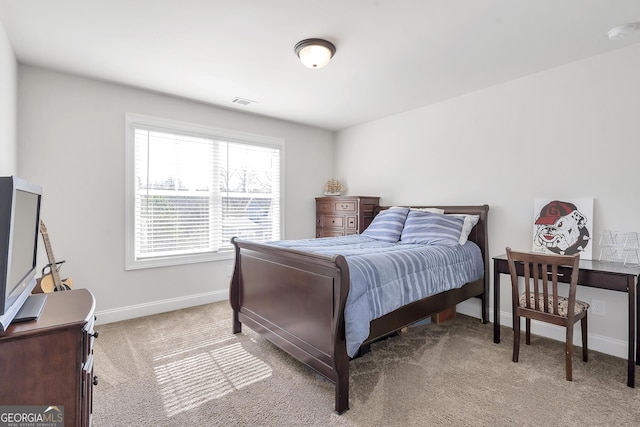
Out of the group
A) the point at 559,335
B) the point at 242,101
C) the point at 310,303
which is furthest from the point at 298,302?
the point at 242,101

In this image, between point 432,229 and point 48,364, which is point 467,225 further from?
point 48,364

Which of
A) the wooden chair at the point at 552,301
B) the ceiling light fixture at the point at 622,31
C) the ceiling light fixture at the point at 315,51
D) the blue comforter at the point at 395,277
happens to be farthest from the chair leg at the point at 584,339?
the ceiling light fixture at the point at 315,51

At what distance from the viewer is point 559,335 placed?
280cm

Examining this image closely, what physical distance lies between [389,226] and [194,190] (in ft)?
7.78

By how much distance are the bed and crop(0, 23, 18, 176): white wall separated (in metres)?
1.85

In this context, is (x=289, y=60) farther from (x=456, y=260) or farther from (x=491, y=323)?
(x=491, y=323)

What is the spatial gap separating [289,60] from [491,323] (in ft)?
10.7

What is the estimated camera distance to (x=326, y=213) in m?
4.63

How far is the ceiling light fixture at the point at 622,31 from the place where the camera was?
2156 millimetres

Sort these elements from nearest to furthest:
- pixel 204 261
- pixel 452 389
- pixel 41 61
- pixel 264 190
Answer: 1. pixel 452 389
2. pixel 41 61
3. pixel 204 261
4. pixel 264 190

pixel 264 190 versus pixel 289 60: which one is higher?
pixel 289 60

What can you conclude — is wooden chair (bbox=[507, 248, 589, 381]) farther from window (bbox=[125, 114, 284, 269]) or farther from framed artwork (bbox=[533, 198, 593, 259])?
window (bbox=[125, 114, 284, 269])

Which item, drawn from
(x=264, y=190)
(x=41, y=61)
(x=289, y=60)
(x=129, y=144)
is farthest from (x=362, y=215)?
(x=41, y=61)

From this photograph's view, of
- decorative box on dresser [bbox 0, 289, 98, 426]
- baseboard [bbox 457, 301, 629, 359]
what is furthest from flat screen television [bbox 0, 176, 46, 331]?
baseboard [bbox 457, 301, 629, 359]
